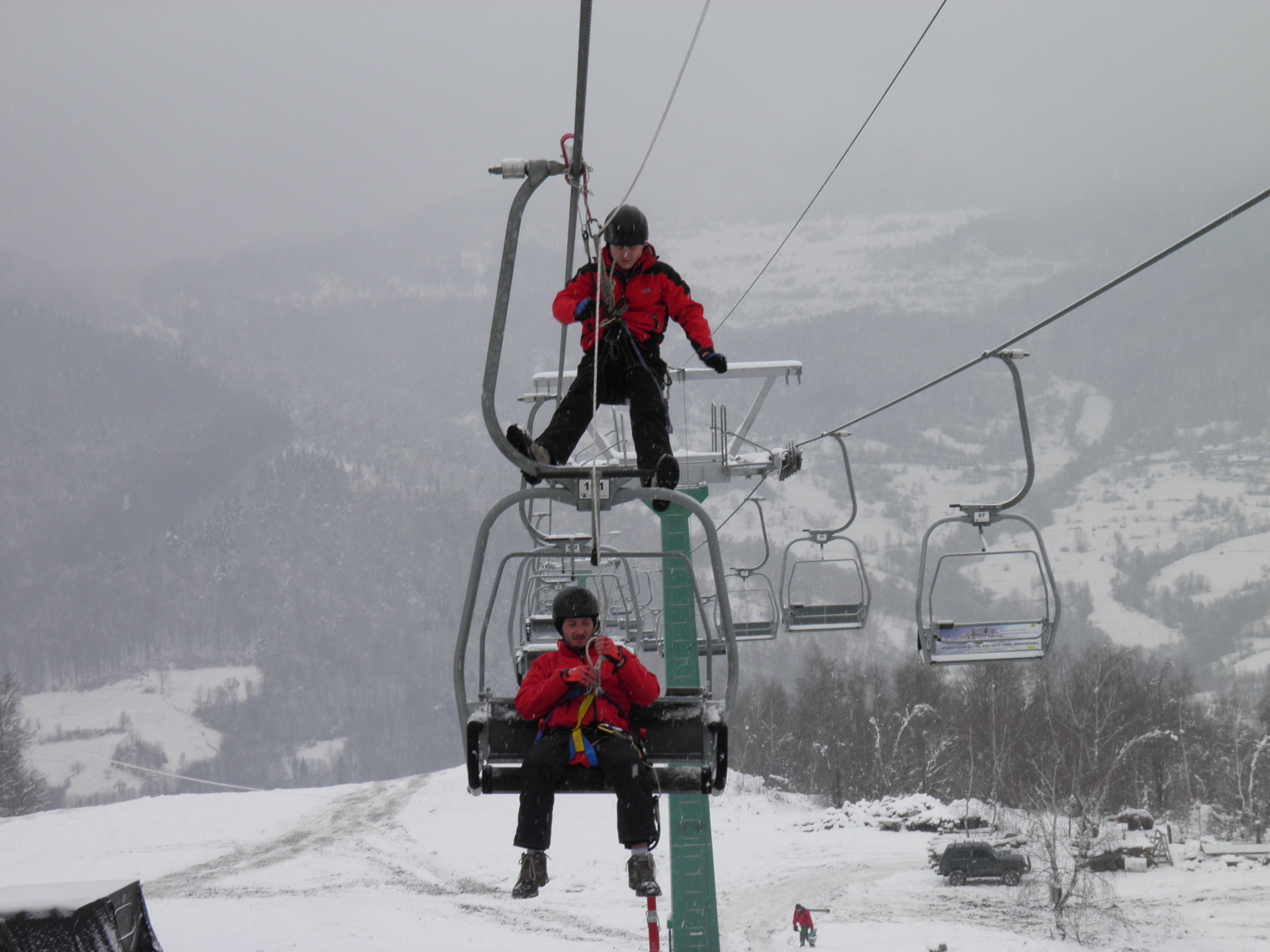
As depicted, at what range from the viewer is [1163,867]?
3073 cm

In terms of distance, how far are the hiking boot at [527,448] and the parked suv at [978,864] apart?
27.3m

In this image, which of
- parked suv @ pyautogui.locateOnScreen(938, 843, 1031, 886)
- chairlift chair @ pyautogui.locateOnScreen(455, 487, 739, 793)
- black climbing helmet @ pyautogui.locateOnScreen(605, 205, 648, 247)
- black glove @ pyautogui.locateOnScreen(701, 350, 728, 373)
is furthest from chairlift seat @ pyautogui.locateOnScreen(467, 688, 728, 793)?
parked suv @ pyautogui.locateOnScreen(938, 843, 1031, 886)

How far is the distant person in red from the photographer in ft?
71.9

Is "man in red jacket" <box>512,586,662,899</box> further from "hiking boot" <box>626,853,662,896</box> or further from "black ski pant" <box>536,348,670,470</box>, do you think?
"black ski pant" <box>536,348,670,470</box>

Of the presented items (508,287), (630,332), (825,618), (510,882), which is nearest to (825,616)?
(825,618)

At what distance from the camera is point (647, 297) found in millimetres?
4633

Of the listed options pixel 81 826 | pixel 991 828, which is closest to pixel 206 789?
pixel 81 826

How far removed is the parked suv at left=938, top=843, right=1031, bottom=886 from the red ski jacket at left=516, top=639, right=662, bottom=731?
2678cm

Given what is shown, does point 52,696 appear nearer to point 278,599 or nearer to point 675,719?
point 278,599

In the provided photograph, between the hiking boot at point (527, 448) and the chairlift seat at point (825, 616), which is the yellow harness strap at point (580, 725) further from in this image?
the chairlift seat at point (825, 616)

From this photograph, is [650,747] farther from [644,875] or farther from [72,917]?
[72,917]

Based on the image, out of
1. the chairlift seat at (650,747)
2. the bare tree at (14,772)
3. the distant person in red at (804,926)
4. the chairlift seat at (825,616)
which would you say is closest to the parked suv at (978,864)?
the distant person in red at (804,926)

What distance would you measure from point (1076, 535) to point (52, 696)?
160081 mm

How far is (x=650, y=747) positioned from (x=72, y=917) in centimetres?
865
